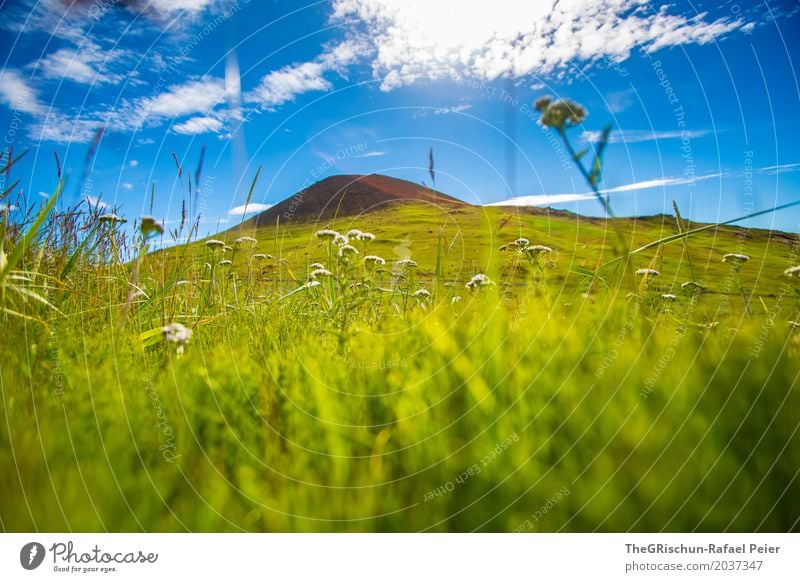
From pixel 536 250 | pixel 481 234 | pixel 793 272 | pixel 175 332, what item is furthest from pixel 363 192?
pixel 793 272

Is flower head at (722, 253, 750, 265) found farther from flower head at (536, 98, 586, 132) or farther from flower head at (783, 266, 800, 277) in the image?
flower head at (536, 98, 586, 132)

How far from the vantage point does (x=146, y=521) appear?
4.78 feet

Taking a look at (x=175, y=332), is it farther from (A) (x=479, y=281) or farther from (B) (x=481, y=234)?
(B) (x=481, y=234)

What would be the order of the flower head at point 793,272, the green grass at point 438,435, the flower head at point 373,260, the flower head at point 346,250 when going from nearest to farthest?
the green grass at point 438,435, the flower head at point 793,272, the flower head at point 346,250, the flower head at point 373,260

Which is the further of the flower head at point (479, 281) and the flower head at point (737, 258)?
the flower head at point (737, 258)

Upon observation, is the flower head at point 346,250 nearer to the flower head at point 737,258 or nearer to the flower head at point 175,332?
the flower head at point 175,332

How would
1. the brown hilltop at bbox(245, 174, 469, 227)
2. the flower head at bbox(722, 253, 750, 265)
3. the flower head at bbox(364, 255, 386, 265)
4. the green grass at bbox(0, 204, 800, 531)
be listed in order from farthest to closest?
the flower head at bbox(364, 255, 386, 265) < the brown hilltop at bbox(245, 174, 469, 227) < the flower head at bbox(722, 253, 750, 265) < the green grass at bbox(0, 204, 800, 531)

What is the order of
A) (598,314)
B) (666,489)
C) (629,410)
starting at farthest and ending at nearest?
(598,314) < (629,410) < (666,489)

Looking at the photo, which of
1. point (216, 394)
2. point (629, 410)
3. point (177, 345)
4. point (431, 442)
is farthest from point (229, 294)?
point (629, 410)

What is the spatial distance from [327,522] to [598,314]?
162cm

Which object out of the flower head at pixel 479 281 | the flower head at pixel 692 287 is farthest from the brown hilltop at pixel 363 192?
the flower head at pixel 692 287

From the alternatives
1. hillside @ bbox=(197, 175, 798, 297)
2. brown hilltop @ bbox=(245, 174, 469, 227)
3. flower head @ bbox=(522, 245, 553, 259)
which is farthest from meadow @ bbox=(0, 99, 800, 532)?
brown hilltop @ bbox=(245, 174, 469, 227)
